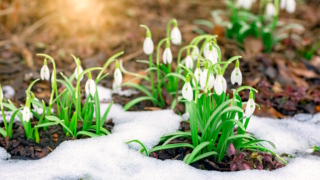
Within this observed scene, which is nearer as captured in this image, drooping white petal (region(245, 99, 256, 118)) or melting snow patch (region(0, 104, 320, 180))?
drooping white petal (region(245, 99, 256, 118))

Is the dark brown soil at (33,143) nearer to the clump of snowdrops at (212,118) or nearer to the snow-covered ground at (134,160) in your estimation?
the snow-covered ground at (134,160)

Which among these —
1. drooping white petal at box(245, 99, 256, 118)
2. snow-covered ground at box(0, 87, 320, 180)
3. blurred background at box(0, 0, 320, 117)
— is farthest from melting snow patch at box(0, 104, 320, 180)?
blurred background at box(0, 0, 320, 117)

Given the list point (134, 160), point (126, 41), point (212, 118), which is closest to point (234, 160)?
point (212, 118)

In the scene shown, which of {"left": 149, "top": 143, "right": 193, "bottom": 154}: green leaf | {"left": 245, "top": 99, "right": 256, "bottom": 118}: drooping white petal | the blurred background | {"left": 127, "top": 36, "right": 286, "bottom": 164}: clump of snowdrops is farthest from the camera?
the blurred background

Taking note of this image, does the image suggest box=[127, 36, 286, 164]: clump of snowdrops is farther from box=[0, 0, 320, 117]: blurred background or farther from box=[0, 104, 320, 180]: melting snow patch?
box=[0, 0, 320, 117]: blurred background

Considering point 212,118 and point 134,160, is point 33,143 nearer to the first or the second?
point 134,160
